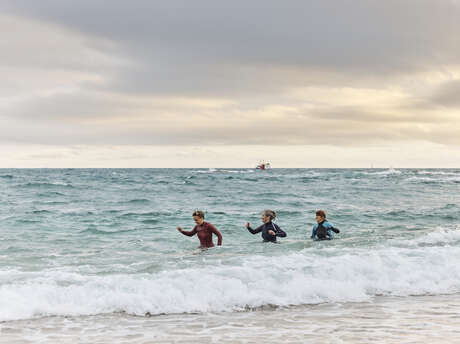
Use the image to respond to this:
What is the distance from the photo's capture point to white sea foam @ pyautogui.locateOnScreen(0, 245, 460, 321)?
24.1 feet

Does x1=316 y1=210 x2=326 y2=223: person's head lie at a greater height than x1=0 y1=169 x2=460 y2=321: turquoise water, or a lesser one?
greater

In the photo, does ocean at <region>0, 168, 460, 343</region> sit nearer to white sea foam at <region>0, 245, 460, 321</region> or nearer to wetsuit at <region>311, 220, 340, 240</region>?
white sea foam at <region>0, 245, 460, 321</region>

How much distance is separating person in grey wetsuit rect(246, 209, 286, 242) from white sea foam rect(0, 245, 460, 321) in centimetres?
191

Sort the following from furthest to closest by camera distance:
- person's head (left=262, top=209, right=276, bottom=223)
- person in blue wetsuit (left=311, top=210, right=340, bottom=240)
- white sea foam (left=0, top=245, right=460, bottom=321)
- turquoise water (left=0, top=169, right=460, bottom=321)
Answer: person in blue wetsuit (left=311, top=210, right=340, bottom=240) → person's head (left=262, top=209, right=276, bottom=223) → turquoise water (left=0, top=169, right=460, bottom=321) → white sea foam (left=0, top=245, right=460, bottom=321)

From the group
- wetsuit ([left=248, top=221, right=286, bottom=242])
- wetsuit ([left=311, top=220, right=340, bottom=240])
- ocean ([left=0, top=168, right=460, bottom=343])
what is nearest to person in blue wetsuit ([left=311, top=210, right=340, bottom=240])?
wetsuit ([left=311, top=220, right=340, bottom=240])

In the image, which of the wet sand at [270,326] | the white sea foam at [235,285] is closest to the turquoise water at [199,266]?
the white sea foam at [235,285]

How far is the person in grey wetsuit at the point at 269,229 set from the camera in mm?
Result: 12117

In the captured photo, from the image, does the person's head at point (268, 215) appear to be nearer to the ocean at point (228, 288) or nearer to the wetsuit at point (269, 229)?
the wetsuit at point (269, 229)

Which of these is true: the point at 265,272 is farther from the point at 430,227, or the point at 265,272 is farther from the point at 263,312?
the point at 430,227

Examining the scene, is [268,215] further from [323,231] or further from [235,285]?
[235,285]

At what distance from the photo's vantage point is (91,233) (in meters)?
15.8

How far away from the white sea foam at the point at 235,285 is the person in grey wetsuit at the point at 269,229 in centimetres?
191

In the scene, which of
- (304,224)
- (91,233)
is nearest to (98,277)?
(91,233)

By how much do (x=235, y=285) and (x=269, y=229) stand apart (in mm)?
4660
